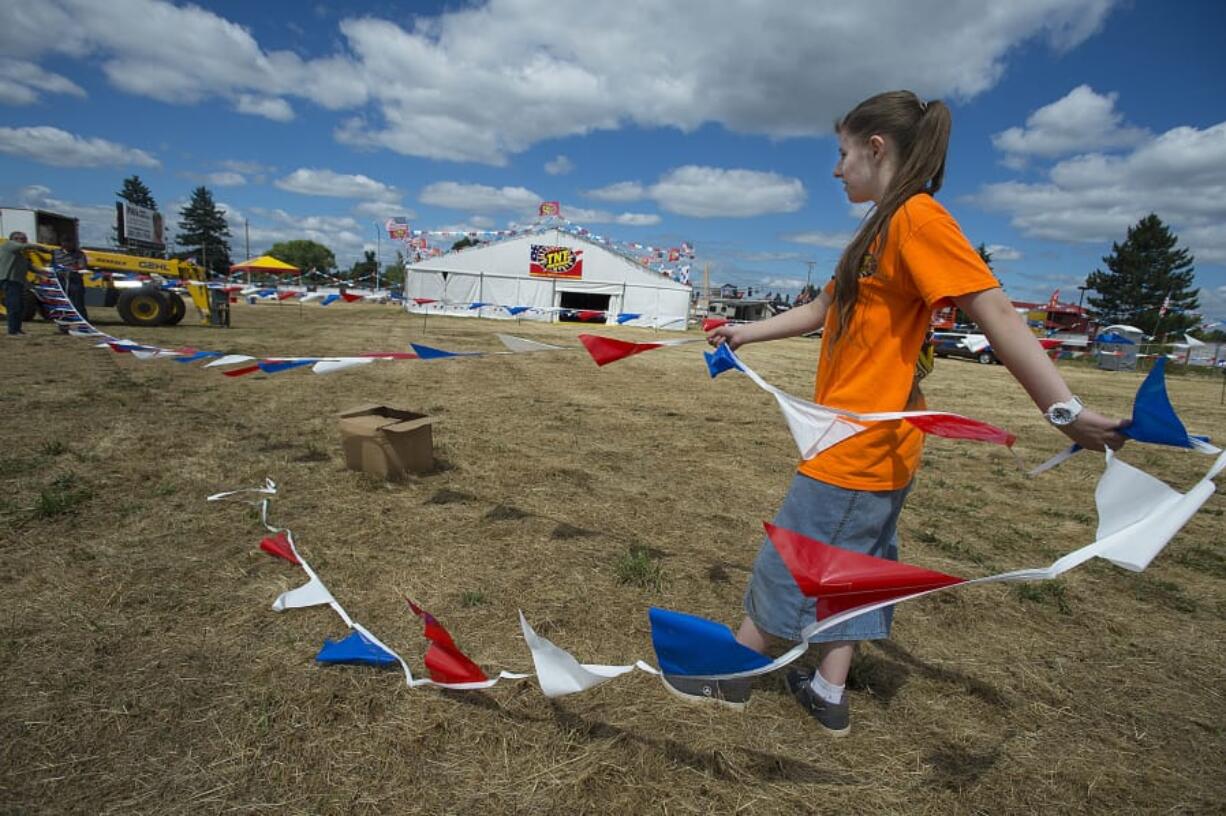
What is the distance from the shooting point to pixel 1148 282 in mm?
55812

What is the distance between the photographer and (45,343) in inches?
405

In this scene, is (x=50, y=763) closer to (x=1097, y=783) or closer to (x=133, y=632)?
(x=133, y=632)

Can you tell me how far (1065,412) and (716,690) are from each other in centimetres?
144

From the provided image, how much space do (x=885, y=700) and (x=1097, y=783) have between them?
64 centimetres

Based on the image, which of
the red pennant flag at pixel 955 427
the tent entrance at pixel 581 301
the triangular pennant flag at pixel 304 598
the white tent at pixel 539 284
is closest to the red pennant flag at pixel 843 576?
the red pennant flag at pixel 955 427

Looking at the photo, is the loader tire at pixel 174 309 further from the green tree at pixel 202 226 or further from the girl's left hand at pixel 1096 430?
the green tree at pixel 202 226

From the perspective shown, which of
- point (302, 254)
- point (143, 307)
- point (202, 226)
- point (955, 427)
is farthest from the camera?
point (302, 254)

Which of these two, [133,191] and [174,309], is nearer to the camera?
[174,309]

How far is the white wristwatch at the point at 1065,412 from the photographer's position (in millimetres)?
1315

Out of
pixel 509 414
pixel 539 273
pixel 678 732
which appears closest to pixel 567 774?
pixel 678 732

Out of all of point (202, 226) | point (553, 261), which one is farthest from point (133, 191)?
point (553, 261)

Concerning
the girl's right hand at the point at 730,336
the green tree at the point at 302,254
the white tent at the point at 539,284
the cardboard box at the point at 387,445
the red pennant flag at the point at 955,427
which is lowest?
the cardboard box at the point at 387,445

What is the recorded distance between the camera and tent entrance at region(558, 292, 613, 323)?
33594mm

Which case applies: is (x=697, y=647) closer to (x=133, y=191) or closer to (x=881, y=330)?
(x=881, y=330)
